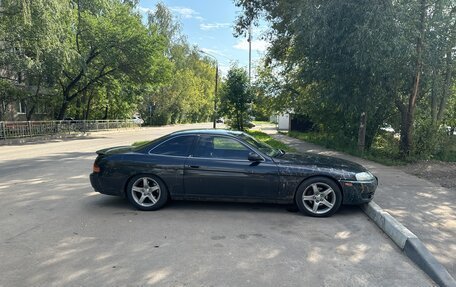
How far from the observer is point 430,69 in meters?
10.3

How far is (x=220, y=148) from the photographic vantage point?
5.70m

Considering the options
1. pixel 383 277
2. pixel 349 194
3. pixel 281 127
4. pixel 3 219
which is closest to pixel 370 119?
pixel 349 194

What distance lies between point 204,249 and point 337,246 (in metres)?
1.75

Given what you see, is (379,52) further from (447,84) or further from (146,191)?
(146,191)

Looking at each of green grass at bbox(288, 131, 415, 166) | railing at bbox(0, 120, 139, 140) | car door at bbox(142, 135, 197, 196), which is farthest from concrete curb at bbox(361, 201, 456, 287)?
railing at bbox(0, 120, 139, 140)

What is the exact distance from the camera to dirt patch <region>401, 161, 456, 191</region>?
315 inches

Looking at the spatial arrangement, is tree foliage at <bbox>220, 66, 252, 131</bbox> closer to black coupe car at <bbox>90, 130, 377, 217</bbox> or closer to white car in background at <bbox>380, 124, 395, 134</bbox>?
white car in background at <bbox>380, 124, 395, 134</bbox>

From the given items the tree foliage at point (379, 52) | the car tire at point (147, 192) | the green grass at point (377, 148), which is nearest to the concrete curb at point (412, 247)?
the car tire at point (147, 192)

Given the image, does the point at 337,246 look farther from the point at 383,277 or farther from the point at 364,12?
the point at 364,12

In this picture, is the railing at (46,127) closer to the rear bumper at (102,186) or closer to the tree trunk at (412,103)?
the rear bumper at (102,186)

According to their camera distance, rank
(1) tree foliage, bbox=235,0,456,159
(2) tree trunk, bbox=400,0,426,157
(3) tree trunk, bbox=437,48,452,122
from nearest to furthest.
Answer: (1) tree foliage, bbox=235,0,456,159
(2) tree trunk, bbox=400,0,426,157
(3) tree trunk, bbox=437,48,452,122

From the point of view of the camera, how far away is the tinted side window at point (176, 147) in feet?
18.8

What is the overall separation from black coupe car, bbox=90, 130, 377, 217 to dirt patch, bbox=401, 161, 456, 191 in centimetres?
363

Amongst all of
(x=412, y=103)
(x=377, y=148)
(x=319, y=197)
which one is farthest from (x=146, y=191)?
(x=377, y=148)
